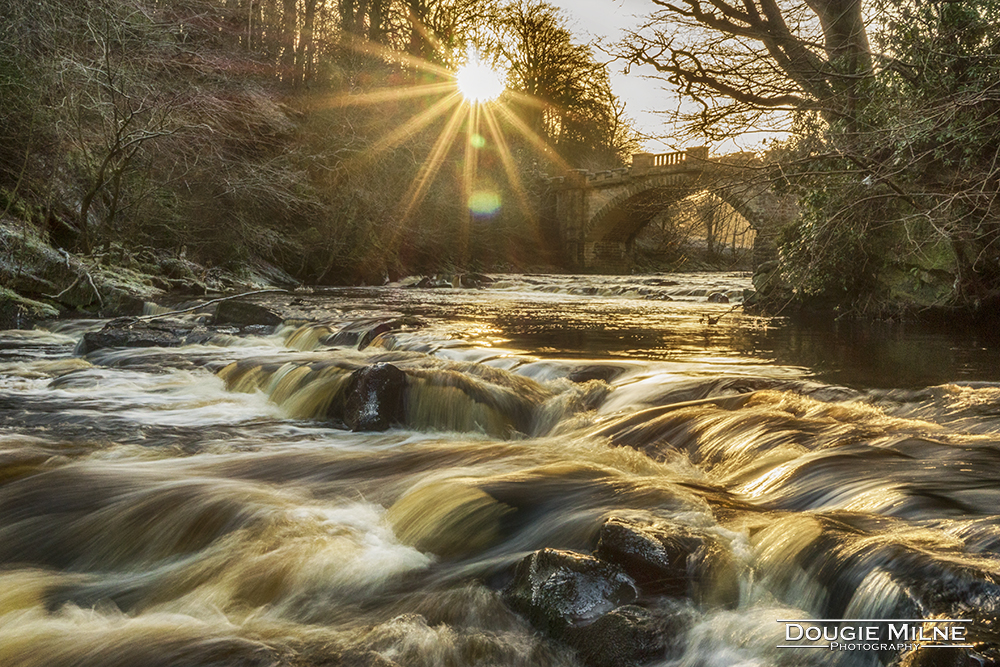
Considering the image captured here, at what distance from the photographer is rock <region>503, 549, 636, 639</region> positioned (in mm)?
2484

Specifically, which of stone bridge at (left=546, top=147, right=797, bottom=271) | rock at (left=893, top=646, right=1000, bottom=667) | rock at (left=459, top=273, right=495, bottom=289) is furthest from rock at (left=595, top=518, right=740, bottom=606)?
stone bridge at (left=546, top=147, right=797, bottom=271)

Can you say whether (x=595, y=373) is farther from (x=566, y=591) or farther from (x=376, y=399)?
(x=566, y=591)

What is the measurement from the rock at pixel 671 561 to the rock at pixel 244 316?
7927mm

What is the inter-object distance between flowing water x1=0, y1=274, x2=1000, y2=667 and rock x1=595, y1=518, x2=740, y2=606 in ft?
0.19

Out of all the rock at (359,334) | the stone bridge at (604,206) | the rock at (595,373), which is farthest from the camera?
the stone bridge at (604,206)

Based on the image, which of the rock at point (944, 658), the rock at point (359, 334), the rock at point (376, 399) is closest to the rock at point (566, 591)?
the rock at point (944, 658)

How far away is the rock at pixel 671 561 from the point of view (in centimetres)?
261

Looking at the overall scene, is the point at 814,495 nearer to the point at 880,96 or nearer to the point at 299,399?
the point at 299,399

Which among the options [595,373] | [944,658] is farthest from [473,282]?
[944,658]

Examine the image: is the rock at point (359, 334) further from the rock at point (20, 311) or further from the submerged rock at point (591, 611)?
the submerged rock at point (591, 611)

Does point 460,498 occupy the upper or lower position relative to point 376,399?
lower

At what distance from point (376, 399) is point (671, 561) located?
311cm

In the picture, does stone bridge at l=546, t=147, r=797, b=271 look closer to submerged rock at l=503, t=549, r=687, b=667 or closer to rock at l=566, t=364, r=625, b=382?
rock at l=566, t=364, r=625, b=382

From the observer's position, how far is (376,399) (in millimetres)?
5352
